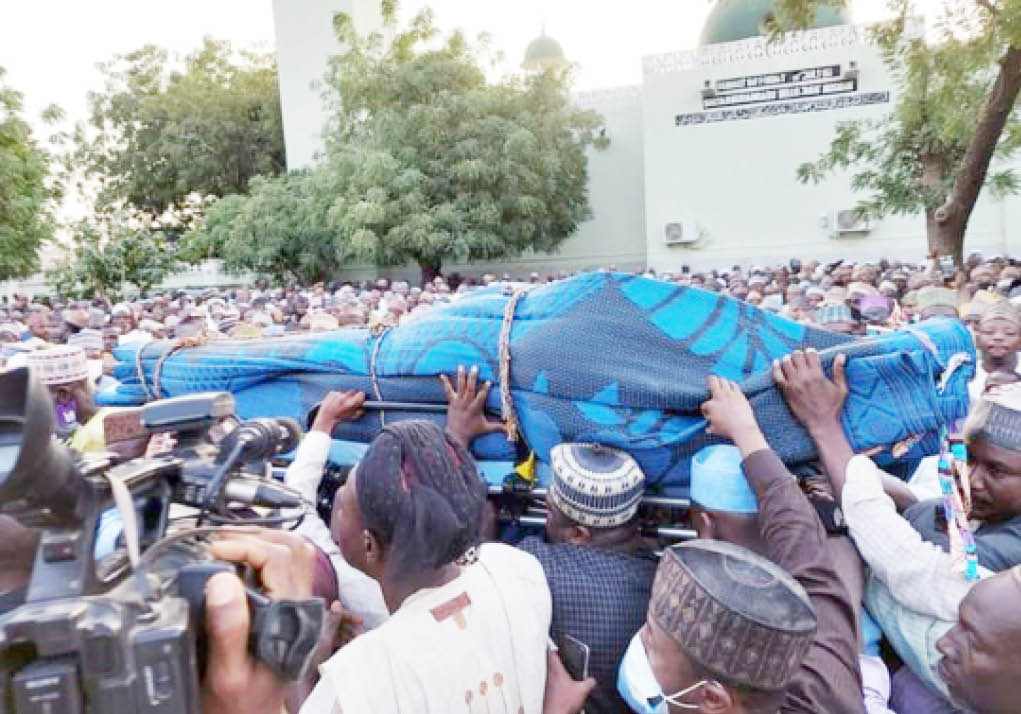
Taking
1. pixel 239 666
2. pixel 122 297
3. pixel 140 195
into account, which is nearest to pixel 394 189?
pixel 122 297

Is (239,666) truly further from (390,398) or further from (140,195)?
(140,195)

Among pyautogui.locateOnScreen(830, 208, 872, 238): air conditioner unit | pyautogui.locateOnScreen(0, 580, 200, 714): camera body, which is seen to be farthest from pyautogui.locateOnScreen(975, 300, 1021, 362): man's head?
pyautogui.locateOnScreen(830, 208, 872, 238): air conditioner unit

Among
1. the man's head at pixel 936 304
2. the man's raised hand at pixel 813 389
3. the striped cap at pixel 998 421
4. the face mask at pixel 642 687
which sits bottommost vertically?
the face mask at pixel 642 687

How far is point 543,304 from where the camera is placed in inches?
83.3

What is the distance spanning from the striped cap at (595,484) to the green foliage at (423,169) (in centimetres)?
1616

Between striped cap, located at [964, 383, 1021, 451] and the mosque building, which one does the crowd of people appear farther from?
the mosque building

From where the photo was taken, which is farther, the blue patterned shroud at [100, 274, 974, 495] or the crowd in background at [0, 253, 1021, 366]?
the crowd in background at [0, 253, 1021, 366]

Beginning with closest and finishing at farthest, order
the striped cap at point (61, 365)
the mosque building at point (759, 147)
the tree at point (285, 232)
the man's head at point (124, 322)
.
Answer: the striped cap at point (61, 365)
the man's head at point (124, 322)
the mosque building at point (759, 147)
the tree at point (285, 232)

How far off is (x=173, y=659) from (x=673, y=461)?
143 centimetres

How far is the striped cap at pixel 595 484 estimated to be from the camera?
6.15 feet

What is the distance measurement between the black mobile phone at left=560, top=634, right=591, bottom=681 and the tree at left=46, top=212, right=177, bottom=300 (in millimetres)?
21895

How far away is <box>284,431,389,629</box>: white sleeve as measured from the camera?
1989 mm

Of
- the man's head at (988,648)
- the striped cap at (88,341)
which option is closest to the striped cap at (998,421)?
the man's head at (988,648)

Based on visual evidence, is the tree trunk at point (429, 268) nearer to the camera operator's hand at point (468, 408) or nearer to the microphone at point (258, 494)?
the camera operator's hand at point (468, 408)
